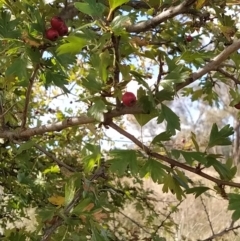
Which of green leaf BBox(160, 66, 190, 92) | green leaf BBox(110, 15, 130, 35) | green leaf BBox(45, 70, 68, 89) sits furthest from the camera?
green leaf BBox(45, 70, 68, 89)

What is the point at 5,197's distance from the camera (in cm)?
232

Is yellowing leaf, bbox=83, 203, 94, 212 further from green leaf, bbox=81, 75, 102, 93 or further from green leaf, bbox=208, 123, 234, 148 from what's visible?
green leaf, bbox=208, 123, 234, 148

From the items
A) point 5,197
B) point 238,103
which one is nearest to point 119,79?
point 238,103

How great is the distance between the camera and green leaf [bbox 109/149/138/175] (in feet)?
3.49

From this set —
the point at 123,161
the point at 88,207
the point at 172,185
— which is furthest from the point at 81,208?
the point at 172,185

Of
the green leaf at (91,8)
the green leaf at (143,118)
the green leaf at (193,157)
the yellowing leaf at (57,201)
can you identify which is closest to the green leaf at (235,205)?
the green leaf at (193,157)

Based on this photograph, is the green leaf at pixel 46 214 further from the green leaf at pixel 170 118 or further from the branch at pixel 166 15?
the branch at pixel 166 15

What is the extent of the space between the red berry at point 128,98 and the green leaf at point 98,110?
0.14ft

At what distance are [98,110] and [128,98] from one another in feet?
0.20

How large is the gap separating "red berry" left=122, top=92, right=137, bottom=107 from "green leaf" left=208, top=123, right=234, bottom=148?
0.85ft

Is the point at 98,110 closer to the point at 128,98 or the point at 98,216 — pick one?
the point at 128,98

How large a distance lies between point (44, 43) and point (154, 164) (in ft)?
1.08

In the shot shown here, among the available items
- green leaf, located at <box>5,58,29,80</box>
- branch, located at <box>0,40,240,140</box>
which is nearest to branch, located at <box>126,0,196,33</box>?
branch, located at <box>0,40,240,140</box>

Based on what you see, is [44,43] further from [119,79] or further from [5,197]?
[5,197]
